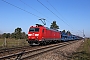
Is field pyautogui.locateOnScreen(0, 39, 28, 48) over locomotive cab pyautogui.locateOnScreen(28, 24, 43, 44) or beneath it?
beneath

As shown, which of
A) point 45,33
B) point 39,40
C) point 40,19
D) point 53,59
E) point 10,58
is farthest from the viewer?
point 40,19

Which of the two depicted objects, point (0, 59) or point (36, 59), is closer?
point (0, 59)

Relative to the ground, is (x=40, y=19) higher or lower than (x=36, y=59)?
higher

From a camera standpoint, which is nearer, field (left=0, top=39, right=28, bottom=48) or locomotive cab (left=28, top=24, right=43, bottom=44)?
locomotive cab (left=28, top=24, right=43, bottom=44)

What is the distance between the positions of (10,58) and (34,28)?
597 inches

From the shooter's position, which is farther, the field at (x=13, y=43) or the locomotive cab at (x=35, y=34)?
the field at (x=13, y=43)

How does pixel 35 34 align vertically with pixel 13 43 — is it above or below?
above

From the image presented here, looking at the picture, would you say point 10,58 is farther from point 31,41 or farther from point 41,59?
point 31,41

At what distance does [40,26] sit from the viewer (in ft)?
91.1

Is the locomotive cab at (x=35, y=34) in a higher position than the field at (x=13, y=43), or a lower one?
higher

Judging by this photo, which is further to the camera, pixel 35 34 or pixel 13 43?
pixel 13 43

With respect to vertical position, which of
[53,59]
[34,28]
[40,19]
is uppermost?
[40,19]

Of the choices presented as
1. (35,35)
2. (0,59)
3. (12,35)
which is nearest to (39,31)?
(35,35)

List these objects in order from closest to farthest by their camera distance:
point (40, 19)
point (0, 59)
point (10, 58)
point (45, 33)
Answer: point (0, 59)
point (10, 58)
point (45, 33)
point (40, 19)
